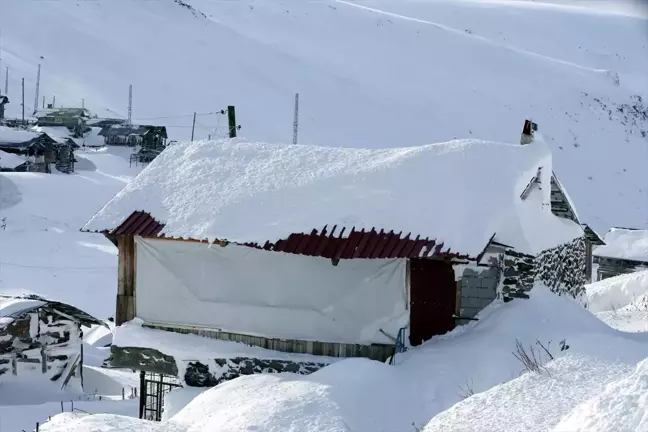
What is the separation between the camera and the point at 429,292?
12773 millimetres

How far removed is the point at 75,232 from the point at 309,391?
24.1m

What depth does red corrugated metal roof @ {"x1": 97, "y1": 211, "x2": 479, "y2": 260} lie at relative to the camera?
12086 mm

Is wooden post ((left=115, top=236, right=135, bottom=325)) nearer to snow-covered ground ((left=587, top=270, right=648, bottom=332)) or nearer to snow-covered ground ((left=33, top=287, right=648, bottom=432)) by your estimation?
snow-covered ground ((left=33, top=287, right=648, bottom=432))

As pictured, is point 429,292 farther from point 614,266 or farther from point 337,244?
point 614,266

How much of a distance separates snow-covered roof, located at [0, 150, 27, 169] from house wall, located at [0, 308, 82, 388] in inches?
869

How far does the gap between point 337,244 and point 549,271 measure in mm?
4607

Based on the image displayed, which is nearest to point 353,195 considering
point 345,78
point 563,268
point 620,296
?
point 563,268

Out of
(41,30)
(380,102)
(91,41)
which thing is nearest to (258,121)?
(380,102)

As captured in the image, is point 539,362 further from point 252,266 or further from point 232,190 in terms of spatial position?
point 232,190

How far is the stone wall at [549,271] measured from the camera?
12.9 meters

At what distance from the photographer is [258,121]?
187 ft

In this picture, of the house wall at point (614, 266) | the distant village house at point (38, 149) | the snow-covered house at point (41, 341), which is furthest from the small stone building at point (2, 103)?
→ the house wall at point (614, 266)

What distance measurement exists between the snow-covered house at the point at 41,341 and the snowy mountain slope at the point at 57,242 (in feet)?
14.9

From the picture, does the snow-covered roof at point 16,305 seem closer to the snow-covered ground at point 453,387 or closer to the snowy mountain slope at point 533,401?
the snow-covered ground at point 453,387
